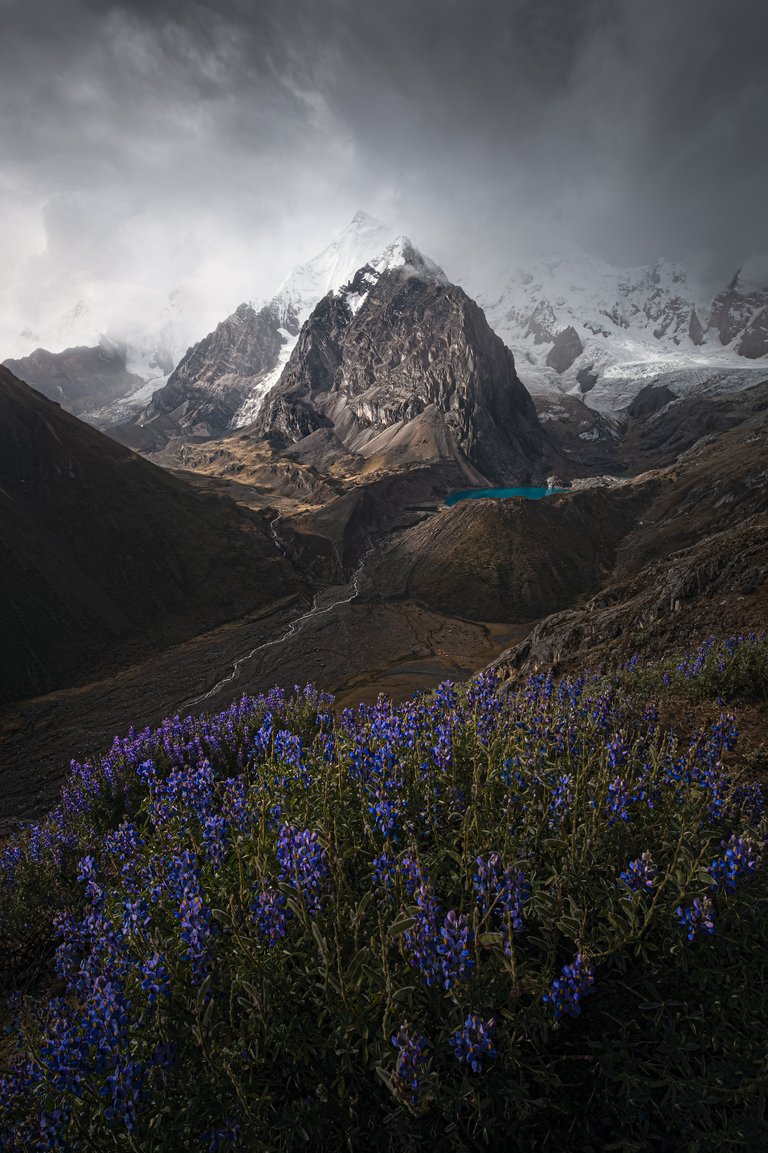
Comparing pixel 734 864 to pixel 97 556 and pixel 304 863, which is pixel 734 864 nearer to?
pixel 304 863

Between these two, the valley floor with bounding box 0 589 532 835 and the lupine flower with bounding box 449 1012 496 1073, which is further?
the valley floor with bounding box 0 589 532 835

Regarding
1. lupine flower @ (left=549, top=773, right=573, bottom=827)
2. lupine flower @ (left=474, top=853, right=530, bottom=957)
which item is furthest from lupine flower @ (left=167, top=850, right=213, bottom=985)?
lupine flower @ (left=549, top=773, right=573, bottom=827)

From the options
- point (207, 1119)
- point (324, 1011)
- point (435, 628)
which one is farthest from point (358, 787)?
point (435, 628)

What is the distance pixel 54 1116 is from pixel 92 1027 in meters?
0.46

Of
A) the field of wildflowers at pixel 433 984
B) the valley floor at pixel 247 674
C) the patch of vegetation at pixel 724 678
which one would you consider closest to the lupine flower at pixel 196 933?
the field of wildflowers at pixel 433 984

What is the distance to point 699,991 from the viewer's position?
147 inches

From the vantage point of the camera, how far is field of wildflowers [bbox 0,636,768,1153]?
3227mm

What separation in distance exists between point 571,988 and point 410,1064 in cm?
119

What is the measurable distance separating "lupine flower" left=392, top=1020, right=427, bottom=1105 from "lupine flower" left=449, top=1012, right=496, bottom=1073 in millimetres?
235

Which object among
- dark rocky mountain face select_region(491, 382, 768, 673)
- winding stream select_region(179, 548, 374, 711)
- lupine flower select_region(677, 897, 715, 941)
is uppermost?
lupine flower select_region(677, 897, 715, 941)

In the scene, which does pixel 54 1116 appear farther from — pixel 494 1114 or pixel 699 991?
pixel 699 991

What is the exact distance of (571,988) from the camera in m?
3.38

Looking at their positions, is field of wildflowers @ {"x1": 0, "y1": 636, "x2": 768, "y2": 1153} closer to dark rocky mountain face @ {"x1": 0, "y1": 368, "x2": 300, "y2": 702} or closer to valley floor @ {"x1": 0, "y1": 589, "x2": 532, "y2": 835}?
valley floor @ {"x1": 0, "y1": 589, "x2": 532, "y2": 835}

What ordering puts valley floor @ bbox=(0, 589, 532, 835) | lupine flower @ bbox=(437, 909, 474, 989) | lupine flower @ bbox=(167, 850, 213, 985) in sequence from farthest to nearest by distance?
valley floor @ bbox=(0, 589, 532, 835) → lupine flower @ bbox=(167, 850, 213, 985) → lupine flower @ bbox=(437, 909, 474, 989)
